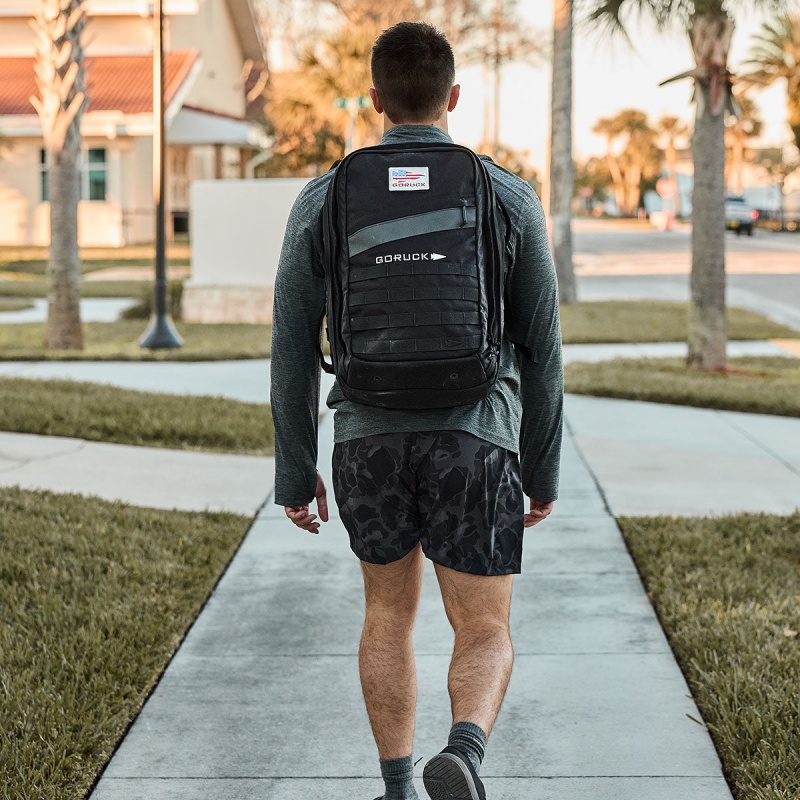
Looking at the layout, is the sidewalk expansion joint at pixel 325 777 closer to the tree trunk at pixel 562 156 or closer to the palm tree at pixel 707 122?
the palm tree at pixel 707 122

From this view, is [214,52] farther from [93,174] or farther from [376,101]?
[376,101]

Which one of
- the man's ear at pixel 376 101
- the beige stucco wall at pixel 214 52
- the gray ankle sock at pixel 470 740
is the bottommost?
the gray ankle sock at pixel 470 740

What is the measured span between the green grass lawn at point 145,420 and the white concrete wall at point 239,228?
313 inches

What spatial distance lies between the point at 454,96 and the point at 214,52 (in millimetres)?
39905

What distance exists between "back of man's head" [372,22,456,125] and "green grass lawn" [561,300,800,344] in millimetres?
13122

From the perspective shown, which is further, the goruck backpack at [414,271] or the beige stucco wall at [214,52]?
the beige stucco wall at [214,52]

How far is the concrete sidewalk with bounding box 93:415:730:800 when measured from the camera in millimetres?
3645

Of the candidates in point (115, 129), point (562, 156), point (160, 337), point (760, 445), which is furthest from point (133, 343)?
point (115, 129)

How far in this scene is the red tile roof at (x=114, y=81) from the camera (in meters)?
32.8

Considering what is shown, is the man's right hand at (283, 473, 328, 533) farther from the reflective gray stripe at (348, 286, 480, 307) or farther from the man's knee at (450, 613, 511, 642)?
the reflective gray stripe at (348, 286, 480, 307)

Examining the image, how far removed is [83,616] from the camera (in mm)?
4871

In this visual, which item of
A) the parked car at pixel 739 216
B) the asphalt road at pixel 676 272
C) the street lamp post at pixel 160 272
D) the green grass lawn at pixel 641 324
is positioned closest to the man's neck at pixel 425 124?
the street lamp post at pixel 160 272

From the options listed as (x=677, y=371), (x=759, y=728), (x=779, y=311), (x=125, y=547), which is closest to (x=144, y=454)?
A: (x=125, y=547)

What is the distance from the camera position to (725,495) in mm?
7180
